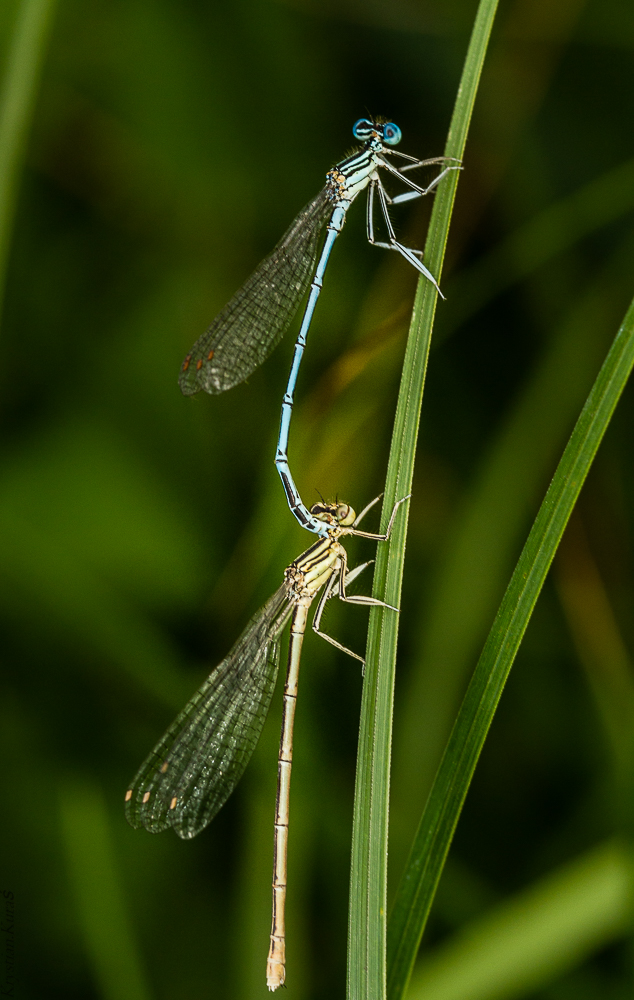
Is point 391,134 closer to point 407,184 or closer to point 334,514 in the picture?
point 407,184

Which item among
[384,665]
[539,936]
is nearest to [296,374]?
[384,665]

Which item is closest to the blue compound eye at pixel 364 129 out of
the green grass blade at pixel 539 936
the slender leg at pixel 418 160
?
the slender leg at pixel 418 160

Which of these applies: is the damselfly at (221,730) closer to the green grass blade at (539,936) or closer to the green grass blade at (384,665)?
the green grass blade at (384,665)

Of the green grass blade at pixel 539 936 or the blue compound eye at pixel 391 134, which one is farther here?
the blue compound eye at pixel 391 134

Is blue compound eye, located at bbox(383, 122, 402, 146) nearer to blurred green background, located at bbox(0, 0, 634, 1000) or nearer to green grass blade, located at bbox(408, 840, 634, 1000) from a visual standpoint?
blurred green background, located at bbox(0, 0, 634, 1000)

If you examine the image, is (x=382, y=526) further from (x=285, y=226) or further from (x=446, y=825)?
(x=285, y=226)

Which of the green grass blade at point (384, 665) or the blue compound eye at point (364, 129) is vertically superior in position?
the blue compound eye at point (364, 129)

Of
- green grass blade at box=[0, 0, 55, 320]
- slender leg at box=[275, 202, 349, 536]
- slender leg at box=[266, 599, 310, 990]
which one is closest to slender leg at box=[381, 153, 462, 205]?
slender leg at box=[275, 202, 349, 536]
